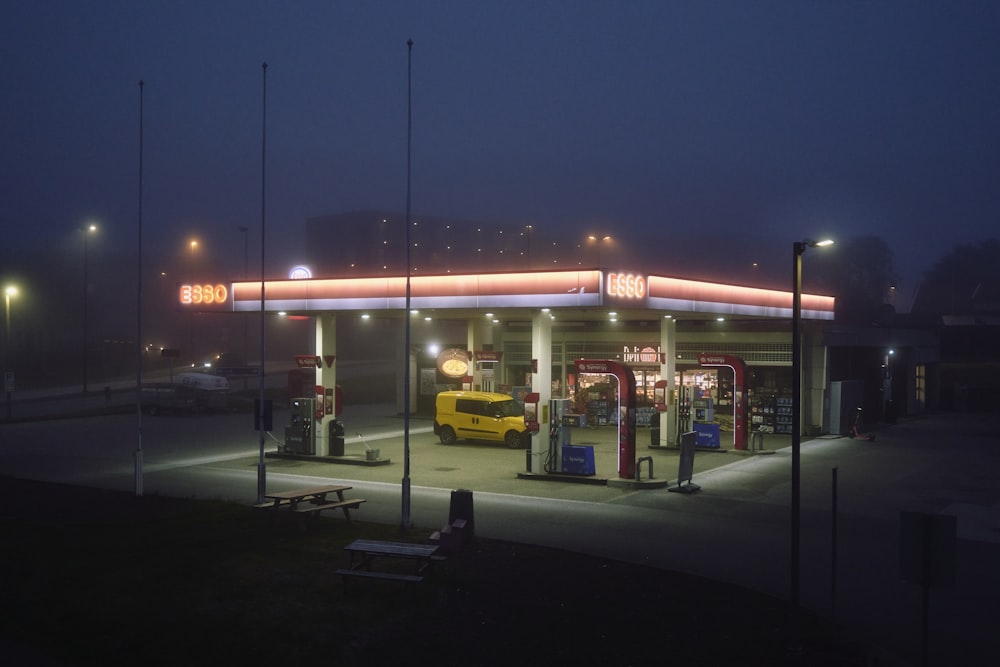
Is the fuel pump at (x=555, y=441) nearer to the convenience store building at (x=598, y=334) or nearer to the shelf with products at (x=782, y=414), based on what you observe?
the convenience store building at (x=598, y=334)

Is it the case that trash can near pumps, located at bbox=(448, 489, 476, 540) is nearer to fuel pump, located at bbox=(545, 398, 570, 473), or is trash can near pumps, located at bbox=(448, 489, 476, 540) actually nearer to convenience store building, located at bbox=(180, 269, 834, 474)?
convenience store building, located at bbox=(180, 269, 834, 474)

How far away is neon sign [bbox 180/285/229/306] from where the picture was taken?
27469 millimetres

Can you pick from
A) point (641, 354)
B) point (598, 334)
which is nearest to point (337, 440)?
point (641, 354)

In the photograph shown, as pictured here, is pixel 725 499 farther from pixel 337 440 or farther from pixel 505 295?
pixel 337 440

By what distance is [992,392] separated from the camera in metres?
47.0

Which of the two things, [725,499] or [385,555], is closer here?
[385,555]

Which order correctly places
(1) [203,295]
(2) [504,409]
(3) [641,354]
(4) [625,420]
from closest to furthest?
1. (4) [625,420]
2. (1) [203,295]
3. (2) [504,409]
4. (3) [641,354]

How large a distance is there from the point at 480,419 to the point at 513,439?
4.62ft

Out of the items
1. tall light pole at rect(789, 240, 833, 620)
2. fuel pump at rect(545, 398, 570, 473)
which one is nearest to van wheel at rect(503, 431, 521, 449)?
fuel pump at rect(545, 398, 570, 473)

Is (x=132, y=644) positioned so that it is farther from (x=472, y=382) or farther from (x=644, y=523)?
(x=472, y=382)

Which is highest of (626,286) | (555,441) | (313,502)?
(626,286)

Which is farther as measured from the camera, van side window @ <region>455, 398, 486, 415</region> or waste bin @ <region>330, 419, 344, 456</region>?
van side window @ <region>455, 398, 486, 415</region>

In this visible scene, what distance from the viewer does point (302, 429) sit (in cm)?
2753

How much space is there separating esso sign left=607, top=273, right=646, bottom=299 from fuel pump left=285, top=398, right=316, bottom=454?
1126 cm
